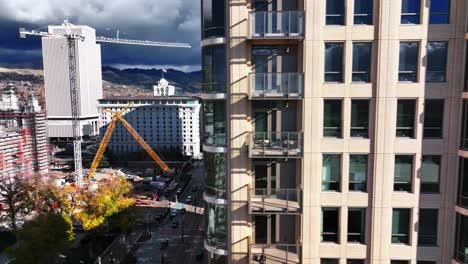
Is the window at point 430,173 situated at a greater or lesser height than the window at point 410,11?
lesser

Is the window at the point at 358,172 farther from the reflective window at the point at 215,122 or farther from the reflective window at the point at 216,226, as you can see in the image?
the reflective window at the point at 216,226

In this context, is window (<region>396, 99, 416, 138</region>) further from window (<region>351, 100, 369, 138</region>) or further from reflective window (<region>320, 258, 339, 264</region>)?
reflective window (<region>320, 258, 339, 264</region>)

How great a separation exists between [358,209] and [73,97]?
128 metres

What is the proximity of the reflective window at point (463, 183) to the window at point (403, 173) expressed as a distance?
198 cm

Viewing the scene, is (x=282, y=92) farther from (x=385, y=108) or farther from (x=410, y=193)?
(x=410, y=193)

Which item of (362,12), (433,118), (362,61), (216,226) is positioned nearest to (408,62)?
(362,61)

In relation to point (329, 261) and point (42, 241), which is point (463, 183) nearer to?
point (329, 261)

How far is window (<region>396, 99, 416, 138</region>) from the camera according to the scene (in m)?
13.3

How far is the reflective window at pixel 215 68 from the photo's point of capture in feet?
45.6

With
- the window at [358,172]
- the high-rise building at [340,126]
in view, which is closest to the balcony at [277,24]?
the high-rise building at [340,126]

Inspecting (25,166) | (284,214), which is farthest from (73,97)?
(284,214)

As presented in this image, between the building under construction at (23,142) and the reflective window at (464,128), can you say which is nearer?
the reflective window at (464,128)

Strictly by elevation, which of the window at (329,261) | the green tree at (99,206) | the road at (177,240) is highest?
the window at (329,261)

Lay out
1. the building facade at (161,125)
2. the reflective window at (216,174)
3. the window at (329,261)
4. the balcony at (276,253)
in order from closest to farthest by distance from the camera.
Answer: the balcony at (276,253) < the window at (329,261) < the reflective window at (216,174) < the building facade at (161,125)
